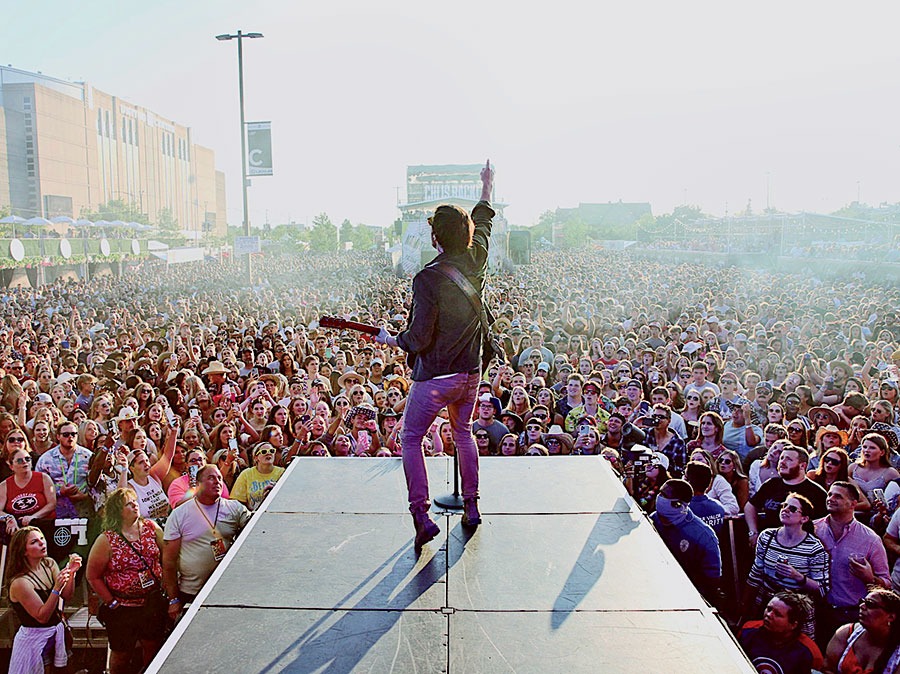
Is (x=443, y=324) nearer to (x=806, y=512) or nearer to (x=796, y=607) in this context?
(x=796, y=607)

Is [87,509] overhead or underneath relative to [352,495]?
underneath

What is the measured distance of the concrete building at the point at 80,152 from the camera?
65.2m

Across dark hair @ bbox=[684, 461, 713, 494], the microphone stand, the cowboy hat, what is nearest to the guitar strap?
the microphone stand

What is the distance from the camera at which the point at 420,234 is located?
1270 inches

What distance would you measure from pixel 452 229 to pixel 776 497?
3100 mm

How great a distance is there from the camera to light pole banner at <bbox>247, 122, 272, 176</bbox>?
2148cm

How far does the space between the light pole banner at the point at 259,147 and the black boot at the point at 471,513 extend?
1887cm

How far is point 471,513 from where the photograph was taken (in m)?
3.98

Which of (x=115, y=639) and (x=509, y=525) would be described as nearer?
(x=509, y=525)

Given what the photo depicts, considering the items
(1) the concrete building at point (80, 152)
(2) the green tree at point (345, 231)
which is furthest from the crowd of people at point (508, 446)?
(2) the green tree at point (345, 231)

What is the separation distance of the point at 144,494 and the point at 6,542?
3.29 ft

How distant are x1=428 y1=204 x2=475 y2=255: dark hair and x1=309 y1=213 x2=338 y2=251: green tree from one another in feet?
→ 272

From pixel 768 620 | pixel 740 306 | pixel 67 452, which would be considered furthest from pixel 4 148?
pixel 768 620

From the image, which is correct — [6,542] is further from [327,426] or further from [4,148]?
[4,148]
